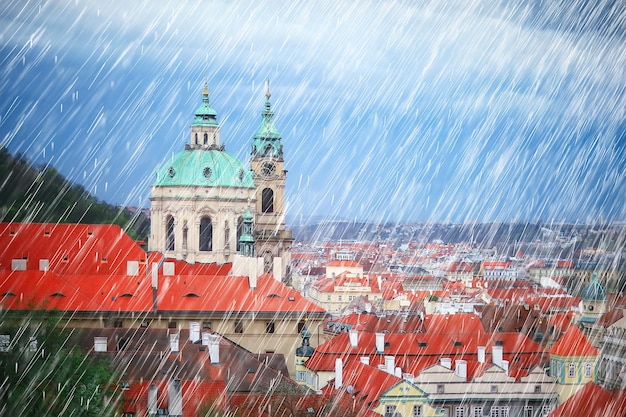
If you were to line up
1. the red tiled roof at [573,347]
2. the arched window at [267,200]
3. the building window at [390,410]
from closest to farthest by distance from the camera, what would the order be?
the building window at [390,410] → the red tiled roof at [573,347] → the arched window at [267,200]

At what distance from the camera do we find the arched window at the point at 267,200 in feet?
267

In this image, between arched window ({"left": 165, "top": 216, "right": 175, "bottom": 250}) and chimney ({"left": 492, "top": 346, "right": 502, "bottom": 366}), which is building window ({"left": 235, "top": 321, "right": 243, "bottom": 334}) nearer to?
chimney ({"left": 492, "top": 346, "right": 502, "bottom": 366})

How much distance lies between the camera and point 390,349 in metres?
43.3

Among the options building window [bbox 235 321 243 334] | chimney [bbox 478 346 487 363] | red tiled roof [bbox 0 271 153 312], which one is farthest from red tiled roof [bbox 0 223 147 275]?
chimney [bbox 478 346 487 363]

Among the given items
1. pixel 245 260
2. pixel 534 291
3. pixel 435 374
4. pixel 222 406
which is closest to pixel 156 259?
pixel 245 260

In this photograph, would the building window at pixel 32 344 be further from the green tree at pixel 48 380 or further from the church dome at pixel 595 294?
the church dome at pixel 595 294

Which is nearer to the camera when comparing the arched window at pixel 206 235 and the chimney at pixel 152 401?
the chimney at pixel 152 401

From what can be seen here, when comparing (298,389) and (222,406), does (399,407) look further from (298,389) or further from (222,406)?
(222,406)

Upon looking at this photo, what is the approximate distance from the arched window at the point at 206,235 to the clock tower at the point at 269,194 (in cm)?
598

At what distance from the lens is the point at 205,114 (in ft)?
255

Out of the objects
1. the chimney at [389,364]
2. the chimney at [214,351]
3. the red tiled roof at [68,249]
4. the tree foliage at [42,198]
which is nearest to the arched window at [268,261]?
the tree foliage at [42,198]

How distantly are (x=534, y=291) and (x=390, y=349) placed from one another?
60.2 metres

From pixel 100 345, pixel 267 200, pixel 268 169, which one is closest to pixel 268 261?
pixel 267 200

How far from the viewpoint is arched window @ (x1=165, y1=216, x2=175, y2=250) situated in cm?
7219
